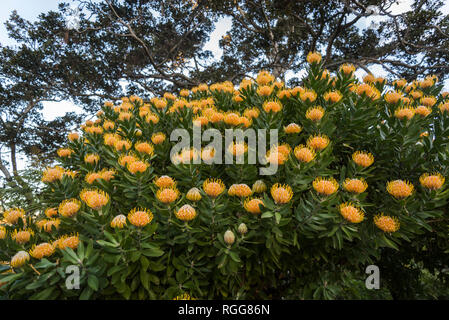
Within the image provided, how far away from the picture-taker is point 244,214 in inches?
63.1

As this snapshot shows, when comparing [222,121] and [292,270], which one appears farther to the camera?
[222,121]

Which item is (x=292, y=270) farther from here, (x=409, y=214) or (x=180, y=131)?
(x=180, y=131)

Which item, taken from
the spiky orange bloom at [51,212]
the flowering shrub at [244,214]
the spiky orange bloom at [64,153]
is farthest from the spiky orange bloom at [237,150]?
the spiky orange bloom at [64,153]

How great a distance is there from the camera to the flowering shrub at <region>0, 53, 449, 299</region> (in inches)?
51.7

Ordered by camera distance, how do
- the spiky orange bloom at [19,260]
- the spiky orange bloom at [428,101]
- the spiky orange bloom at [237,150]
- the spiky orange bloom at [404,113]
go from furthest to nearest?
the spiky orange bloom at [428,101] < the spiky orange bloom at [404,113] < the spiky orange bloom at [237,150] < the spiky orange bloom at [19,260]

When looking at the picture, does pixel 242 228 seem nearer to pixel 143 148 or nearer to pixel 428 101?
pixel 143 148

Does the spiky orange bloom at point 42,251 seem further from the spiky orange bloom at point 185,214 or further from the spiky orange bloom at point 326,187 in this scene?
the spiky orange bloom at point 326,187

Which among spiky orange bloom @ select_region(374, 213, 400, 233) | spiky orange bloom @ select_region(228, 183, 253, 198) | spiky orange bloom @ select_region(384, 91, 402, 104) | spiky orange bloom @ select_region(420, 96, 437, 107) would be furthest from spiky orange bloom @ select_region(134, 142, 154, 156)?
spiky orange bloom @ select_region(420, 96, 437, 107)

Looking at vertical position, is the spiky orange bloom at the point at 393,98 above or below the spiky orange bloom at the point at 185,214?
above

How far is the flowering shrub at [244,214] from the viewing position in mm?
1312

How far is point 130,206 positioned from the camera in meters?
1.74

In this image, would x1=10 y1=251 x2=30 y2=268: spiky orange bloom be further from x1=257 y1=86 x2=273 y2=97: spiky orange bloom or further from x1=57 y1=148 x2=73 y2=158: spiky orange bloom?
Answer: x1=257 y1=86 x2=273 y2=97: spiky orange bloom
